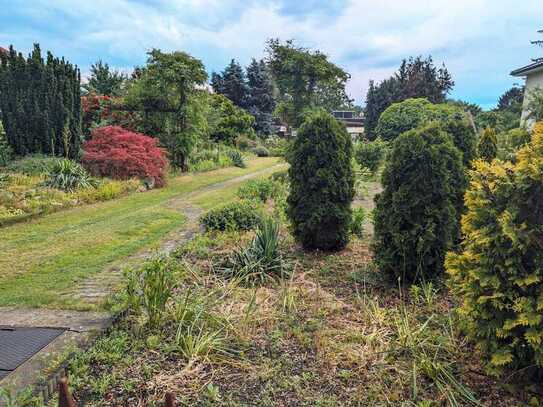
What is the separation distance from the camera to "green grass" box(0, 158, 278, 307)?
3.73 metres

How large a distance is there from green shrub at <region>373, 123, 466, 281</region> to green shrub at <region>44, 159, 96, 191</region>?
7333 mm

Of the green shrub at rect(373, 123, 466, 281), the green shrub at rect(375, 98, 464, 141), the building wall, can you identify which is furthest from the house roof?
the green shrub at rect(373, 123, 466, 281)

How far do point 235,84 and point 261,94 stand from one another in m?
2.43

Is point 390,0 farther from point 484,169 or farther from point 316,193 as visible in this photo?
point 484,169

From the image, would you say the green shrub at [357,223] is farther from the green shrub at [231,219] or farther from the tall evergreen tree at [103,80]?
the tall evergreen tree at [103,80]

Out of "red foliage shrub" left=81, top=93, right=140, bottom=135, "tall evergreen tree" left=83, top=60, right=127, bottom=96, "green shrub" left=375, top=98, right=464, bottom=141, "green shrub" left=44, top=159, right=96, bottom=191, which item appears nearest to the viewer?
"green shrub" left=44, top=159, right=96, bottom=191

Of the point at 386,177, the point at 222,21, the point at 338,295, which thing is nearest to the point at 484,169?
the point at 386,177

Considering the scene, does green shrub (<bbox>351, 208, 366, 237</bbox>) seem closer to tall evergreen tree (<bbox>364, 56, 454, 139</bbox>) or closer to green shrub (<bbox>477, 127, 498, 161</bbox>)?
green shrub (<bbox>477, 127, 498, 161</bbox>)

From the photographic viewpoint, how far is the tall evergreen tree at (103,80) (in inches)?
725

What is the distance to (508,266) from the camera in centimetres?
226

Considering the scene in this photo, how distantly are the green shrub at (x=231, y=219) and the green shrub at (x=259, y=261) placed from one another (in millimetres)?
1347

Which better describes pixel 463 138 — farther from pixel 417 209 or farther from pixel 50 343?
pixel 50 343

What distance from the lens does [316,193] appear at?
15.7ft

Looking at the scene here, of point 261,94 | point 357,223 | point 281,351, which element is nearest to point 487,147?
point 357,223
